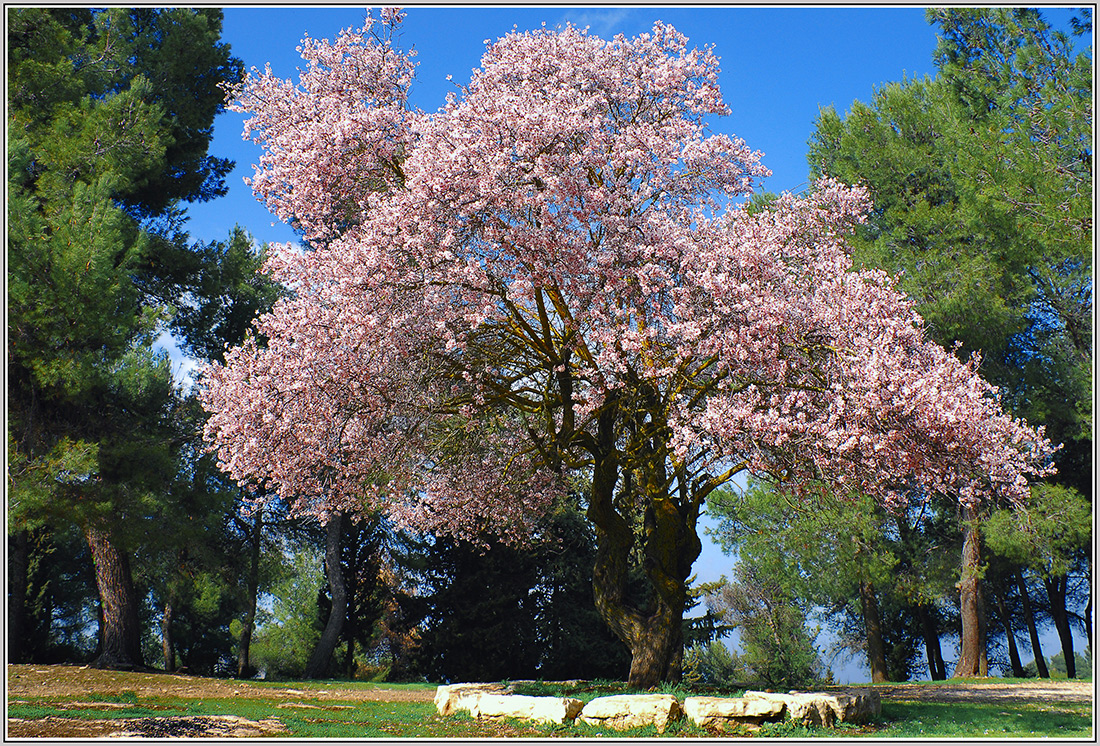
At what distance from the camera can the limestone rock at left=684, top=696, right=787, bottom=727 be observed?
31.2ft

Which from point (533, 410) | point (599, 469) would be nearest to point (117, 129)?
point (533, 410)

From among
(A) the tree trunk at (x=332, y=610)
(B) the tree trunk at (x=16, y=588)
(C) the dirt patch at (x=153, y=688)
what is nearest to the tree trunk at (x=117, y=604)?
(B) the tree trunk at (x=16, y=588)

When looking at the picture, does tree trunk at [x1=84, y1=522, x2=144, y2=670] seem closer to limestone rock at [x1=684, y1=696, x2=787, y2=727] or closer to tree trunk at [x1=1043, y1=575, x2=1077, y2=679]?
limestone rock at [x1=684, y1=696, x2=787, y2=727]

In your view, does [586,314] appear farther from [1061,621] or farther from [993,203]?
Answer: [1061,621]

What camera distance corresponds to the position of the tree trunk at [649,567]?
12.9 m

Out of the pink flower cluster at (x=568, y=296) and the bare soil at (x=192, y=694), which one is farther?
the pink flower cluster at (x=568, y=296)

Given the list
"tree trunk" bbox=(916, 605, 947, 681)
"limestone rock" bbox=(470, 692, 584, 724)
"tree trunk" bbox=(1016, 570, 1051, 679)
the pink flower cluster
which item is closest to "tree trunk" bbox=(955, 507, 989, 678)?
"tree trunk" bbox=(916, 605, 947, 681)

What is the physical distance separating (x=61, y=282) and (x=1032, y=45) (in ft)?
66.1

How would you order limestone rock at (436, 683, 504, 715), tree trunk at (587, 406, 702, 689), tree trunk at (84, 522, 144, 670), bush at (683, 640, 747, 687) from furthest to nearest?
bush at (683, 640, 747, 687) → tree trunk at (84, 522, 144, 670) → tree trunk at (587, 406, 702, 689) → limestone rock at (436, 683, 504, 715)

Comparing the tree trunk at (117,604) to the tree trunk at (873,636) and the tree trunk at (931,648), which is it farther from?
the tree trunk at (931,648)

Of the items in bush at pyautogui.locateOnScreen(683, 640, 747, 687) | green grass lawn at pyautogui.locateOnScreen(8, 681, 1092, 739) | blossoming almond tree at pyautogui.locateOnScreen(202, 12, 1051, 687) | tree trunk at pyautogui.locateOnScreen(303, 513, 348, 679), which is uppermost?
blossoming almond tree at pyautogui.locateOnScreen(202, 12, 1051, 687)

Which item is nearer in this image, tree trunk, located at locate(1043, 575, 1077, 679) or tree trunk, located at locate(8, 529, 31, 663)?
tree trunk, located at locate(8, 529, 31, 663)

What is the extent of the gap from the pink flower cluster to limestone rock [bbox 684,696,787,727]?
2.98 metres

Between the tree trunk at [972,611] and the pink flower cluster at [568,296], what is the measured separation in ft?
31.0
